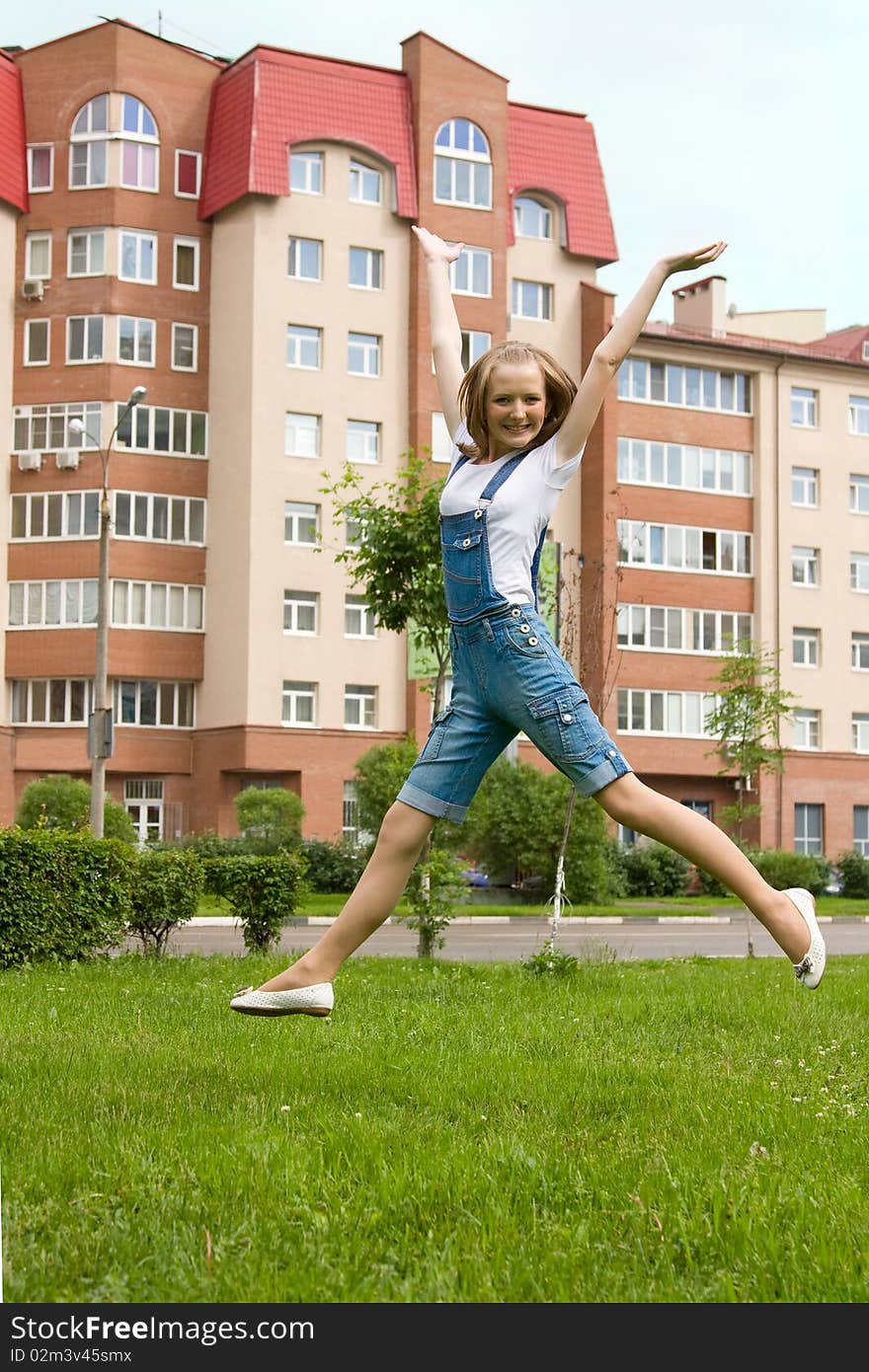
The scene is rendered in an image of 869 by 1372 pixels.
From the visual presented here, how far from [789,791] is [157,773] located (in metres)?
21.2

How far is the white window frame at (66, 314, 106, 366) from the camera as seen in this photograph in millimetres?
50844

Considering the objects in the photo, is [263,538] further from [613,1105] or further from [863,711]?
[613,1105]

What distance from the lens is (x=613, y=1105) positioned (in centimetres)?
543

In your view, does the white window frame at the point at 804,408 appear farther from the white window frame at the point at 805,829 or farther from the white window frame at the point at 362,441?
the white window frame at the point at 362,441

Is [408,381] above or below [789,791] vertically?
above

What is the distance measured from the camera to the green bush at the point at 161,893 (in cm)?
1398

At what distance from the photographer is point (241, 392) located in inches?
1999

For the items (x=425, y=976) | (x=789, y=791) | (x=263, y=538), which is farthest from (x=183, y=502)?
(x=425, y=976)

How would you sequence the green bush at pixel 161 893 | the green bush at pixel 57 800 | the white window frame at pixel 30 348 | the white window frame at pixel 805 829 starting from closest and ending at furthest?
the green bush at pixel 161 893
the green bush at pixel 57 800
the white window frame at pixel 30 348
the white window frame at pixel 805 829

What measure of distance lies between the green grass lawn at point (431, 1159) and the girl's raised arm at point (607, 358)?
7.09 ft

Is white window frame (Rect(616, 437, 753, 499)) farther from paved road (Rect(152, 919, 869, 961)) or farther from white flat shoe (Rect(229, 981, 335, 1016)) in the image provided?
white flat shoe (Rect(229, 981, 335, 1016))

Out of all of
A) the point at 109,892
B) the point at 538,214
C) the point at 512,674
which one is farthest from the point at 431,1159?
the point at 538,214

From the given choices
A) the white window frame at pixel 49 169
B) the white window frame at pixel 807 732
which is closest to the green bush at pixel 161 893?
the white window frame at pixel 49 169

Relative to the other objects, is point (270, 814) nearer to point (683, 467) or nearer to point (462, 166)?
point (683, 467)
